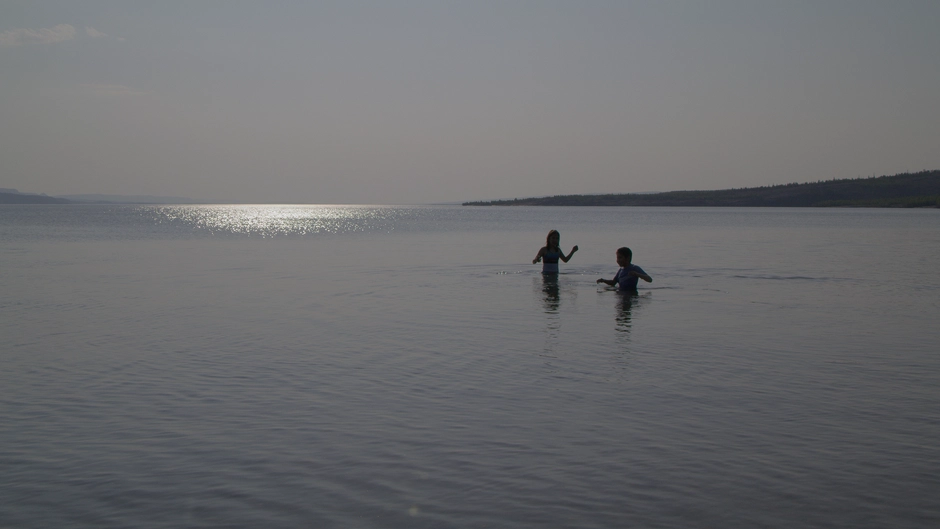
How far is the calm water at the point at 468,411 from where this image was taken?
6.90m

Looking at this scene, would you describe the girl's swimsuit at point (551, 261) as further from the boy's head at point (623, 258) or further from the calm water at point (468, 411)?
the calm water at point (468, 411)

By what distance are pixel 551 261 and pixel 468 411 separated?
1886 centimetres

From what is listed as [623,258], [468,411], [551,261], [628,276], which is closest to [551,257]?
[551,261]

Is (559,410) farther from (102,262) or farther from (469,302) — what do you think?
(102,262)

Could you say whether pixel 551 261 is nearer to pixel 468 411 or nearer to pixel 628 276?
pixel 628 276

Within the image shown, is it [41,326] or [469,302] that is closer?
[41,326]

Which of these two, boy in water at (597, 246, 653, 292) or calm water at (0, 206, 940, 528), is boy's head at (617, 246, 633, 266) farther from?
calm water at (0, 206, 940, 528)

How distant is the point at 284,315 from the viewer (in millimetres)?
18547

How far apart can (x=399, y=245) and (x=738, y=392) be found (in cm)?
4107

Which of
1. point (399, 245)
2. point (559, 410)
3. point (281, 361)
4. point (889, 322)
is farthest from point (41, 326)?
point (399, 245)

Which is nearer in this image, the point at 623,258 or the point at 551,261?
the point at 623,258

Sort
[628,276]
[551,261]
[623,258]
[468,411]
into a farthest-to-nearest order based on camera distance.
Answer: [551,261], [623,258], [628,276], [468,411]

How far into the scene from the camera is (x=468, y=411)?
9.77 meters

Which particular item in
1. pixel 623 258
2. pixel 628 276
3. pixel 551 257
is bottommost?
pixel 628 276
